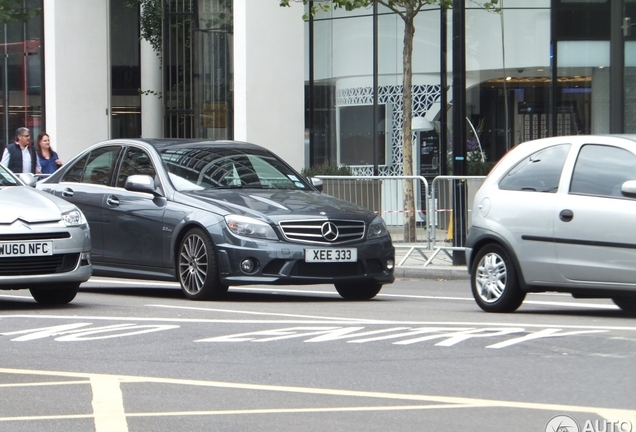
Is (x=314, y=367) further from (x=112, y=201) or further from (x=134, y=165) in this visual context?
(x=134, y=165)

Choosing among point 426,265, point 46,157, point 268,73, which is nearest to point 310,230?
Result: point 426,265

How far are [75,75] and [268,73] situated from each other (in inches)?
283

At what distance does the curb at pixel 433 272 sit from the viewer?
16234mm

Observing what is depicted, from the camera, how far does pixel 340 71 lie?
25.4m

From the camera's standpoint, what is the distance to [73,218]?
11.1 metres

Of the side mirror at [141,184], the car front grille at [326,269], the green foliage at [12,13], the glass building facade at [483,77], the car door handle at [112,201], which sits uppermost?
the green foliage at [12,13]


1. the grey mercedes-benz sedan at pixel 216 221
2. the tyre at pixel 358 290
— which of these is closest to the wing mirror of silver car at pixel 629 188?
the grey mercedes-benz sedan at pixel 216 221

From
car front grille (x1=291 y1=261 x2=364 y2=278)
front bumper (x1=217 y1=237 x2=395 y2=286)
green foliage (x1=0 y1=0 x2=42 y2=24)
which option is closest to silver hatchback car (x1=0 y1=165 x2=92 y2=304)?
front bumper (x1=217 y1=237 x2=395 y2=286)

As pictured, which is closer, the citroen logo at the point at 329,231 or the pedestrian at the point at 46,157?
the citroen logo at the point at 329,231

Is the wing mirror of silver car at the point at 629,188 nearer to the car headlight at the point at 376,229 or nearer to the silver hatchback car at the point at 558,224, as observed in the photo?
the silver hatchback car at the point at 558,224

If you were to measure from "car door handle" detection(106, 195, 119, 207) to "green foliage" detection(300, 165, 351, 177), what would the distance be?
35.5 feet

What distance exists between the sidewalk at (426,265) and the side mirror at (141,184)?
4.96 m

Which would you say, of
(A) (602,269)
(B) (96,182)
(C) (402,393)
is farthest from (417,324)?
(B) (96,182)

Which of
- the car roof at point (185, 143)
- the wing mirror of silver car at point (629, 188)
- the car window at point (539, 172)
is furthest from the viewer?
the car roof at point (185, 143)
